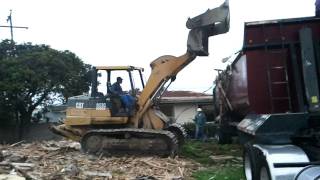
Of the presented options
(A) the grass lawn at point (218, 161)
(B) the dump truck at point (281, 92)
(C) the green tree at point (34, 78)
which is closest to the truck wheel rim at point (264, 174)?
(B) the dump truck at point (281, 92)

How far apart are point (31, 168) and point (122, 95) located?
436 centimetres

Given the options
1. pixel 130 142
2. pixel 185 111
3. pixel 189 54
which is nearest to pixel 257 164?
pixel 189 54

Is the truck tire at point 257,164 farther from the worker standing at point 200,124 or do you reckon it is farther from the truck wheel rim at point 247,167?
the worker standing at point 200,124

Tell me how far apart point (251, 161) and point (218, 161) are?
6041 millimetres

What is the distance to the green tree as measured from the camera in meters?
38.9

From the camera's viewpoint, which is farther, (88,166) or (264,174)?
(88,166)

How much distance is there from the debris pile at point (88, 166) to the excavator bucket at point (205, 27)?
3.33m

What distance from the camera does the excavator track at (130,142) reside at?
16.8m

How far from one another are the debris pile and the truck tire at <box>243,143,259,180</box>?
2.62m

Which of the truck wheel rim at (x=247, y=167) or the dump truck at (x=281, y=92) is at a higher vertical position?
the dump truck at (x=281, y=92)

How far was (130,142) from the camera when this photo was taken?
671 inches

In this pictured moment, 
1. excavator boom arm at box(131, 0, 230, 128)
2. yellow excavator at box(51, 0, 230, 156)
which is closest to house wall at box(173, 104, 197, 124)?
yellow excavator at box(51, 0, 230, 156)

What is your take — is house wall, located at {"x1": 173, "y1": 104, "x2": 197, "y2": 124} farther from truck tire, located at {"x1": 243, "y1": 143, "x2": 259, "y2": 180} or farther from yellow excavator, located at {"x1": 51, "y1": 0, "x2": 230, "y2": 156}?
truck tire, located at {"x1": 243, "y1": 143, "x2": 259, "y2": 180}

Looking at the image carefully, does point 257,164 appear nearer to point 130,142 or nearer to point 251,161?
point 251,161
